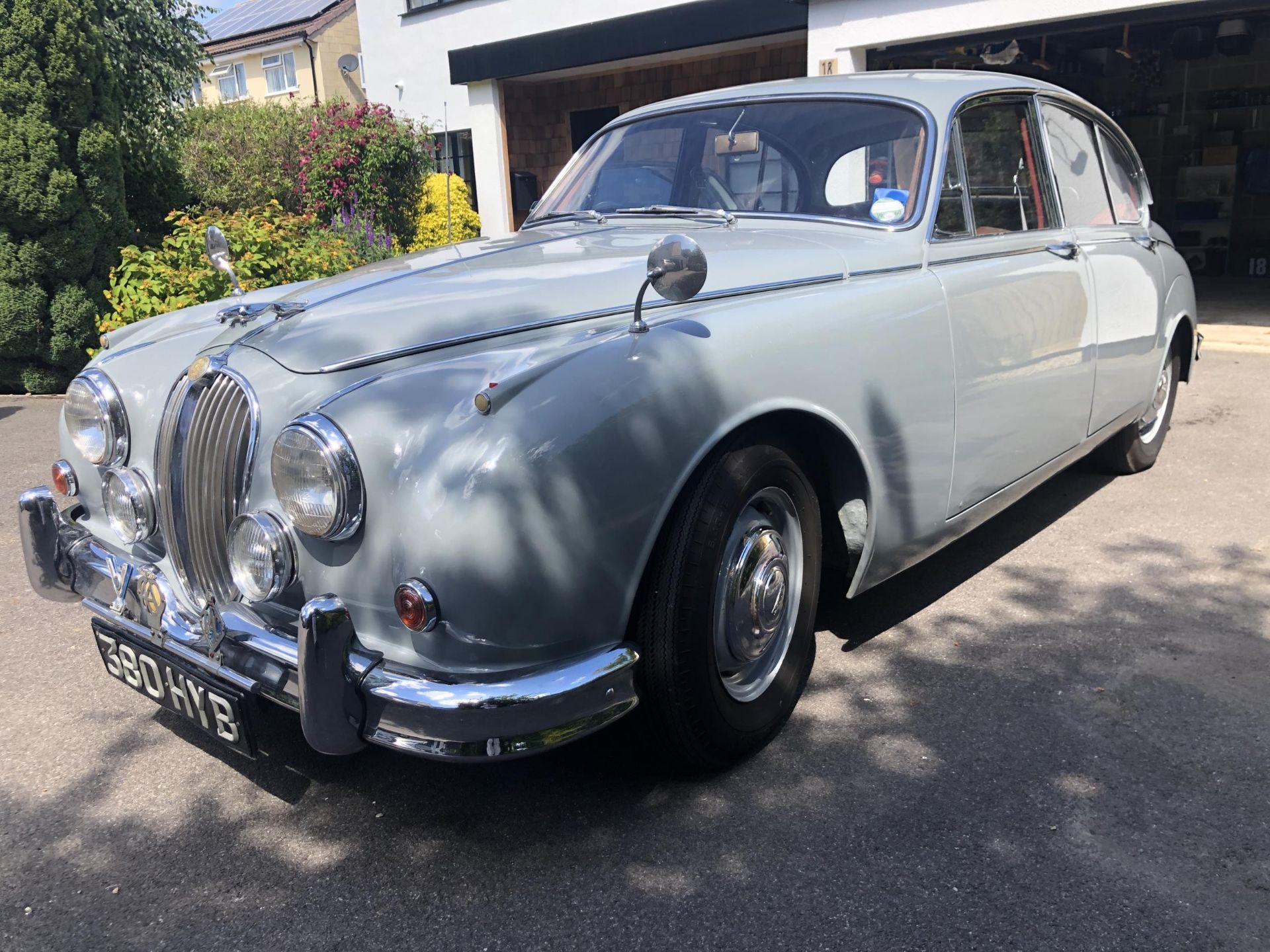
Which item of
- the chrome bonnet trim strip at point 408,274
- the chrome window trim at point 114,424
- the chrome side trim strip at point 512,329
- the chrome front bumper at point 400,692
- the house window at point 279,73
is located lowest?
the chrome front bumper at point 400,692

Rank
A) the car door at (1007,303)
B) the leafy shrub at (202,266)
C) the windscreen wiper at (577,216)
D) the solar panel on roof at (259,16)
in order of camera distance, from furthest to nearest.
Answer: the solar panel on roof at (259,16) → the leafy shrub at (202,266) → the windscreen wiper at (577,216) → the car door at (1007,303)

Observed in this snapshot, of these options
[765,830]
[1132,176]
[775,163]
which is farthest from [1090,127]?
[765,830]

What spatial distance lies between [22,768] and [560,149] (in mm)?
13321

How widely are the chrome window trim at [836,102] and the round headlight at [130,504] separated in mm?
1726

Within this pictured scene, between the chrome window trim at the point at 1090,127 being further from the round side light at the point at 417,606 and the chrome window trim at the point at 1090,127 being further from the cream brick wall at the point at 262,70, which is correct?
the cream brick wall at the point at 262,70

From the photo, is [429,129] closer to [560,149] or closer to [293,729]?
[560,149]

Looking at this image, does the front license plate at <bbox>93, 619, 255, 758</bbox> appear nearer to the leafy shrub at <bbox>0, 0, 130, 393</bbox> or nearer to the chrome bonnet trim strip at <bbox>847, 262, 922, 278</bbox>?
the chrome bonnet trim strip at <bbox>847, 262, 922, 278</bbox>

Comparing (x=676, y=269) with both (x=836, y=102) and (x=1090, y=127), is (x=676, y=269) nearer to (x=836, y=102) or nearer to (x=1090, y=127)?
(x=836, y=102)

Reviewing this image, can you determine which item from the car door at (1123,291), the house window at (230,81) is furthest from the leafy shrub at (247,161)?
the house window at (230,81)

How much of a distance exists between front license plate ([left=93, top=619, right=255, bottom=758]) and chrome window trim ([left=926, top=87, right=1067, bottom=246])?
244 cm

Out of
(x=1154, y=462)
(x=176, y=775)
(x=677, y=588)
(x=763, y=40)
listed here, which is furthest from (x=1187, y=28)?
(x=176, y=775)

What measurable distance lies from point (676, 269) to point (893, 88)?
1.62 meters

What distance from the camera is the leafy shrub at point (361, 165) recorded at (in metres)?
12.0

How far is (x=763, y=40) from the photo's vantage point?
11.2m
